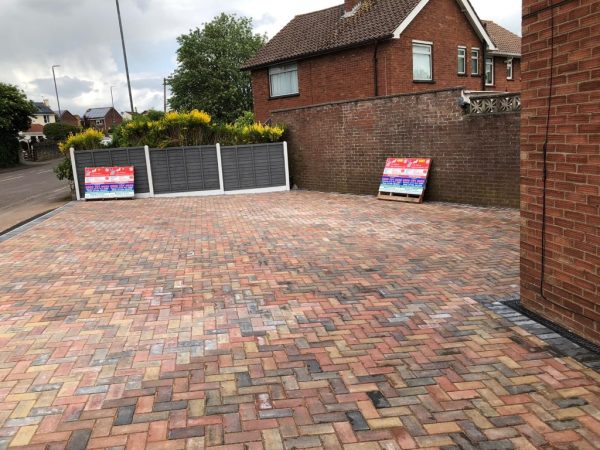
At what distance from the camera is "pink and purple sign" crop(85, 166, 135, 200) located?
1575 cm

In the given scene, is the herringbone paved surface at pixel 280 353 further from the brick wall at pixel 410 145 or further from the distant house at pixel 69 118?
the distant house at pixel 69 118

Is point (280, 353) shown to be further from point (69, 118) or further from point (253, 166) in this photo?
point (69, 118)

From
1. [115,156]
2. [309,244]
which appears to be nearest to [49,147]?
[115,156]

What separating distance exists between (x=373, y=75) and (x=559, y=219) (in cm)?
1538

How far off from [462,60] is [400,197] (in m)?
11.3

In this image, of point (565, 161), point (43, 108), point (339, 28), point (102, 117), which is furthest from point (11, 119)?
point (102, 117)

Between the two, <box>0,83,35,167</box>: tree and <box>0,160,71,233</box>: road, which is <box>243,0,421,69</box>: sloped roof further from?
<box>0,83,35,167</box>: tree

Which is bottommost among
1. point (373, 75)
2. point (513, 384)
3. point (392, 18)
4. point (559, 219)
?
point (513, 384)

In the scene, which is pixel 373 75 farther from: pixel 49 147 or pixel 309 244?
pixel 49 147

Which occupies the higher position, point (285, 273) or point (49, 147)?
point (49, 147)

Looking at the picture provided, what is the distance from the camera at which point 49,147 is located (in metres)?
50.5

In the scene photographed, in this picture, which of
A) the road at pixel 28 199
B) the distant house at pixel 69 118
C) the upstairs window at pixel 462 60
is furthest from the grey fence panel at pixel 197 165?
the distant house at pixel 69 118

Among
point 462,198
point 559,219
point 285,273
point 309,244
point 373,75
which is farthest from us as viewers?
point 373,75

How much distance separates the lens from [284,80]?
22141 millimetres
